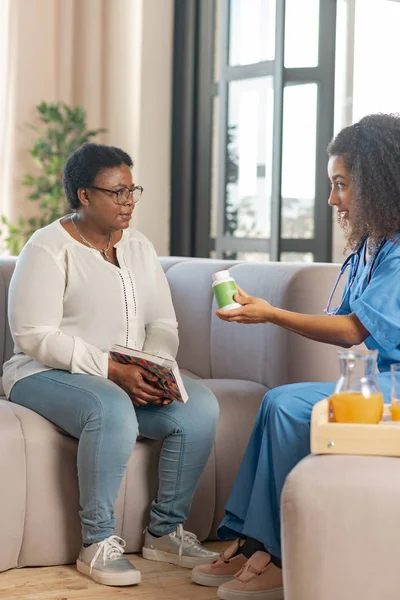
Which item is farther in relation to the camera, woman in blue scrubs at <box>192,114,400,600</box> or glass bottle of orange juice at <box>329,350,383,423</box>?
woman in blue scrubs at <box>192,114,400,600</box>

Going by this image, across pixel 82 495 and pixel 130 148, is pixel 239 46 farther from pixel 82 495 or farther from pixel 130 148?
pixel 82 495

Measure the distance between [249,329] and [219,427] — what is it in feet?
1.25

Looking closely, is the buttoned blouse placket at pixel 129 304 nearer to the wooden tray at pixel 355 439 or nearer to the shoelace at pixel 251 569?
the shoelace at pixel 251 569

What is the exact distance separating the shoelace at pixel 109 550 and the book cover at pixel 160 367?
396mm

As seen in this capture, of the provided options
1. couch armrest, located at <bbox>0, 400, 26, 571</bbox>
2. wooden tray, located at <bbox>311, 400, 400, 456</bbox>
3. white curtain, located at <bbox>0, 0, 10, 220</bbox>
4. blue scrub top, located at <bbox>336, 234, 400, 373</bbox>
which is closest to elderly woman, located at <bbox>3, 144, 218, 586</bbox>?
couch armrest, located at <bbox>0, 400, 26, 571</bbox>

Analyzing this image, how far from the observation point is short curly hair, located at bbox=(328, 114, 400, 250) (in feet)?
6.93

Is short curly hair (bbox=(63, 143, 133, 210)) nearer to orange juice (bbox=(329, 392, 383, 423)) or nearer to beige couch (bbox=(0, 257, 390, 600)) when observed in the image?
beige couch (bbox=(0, 257, 390, 600))

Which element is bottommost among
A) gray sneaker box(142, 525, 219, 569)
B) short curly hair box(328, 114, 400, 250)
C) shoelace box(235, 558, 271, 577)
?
gray sneaker box(142, 525, 219, 569)

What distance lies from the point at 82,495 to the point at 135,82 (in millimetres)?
3726

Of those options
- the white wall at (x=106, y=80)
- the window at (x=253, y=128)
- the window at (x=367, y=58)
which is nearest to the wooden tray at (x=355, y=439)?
the window at (x=253, y=128)

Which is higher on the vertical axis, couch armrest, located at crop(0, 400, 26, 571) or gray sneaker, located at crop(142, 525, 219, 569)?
couch armrest, located at crop(0, 400, 26, 571)

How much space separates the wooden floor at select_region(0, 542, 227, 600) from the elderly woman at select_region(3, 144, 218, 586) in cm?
4

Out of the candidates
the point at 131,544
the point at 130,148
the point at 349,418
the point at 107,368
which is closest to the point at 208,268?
the point at 107,368

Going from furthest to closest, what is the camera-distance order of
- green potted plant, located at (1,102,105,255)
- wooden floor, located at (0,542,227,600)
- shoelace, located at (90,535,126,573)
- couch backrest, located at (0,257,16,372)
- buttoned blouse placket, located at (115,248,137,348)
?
green potted plant, located at (1,102,105,255) → couch backrest, located at (0,257,16,372) → buttoned blouse placket, located at (115,248,137,348) → shoelace, located at (90,535,126,573) → wooden floor, located at (0,542,227,600)
